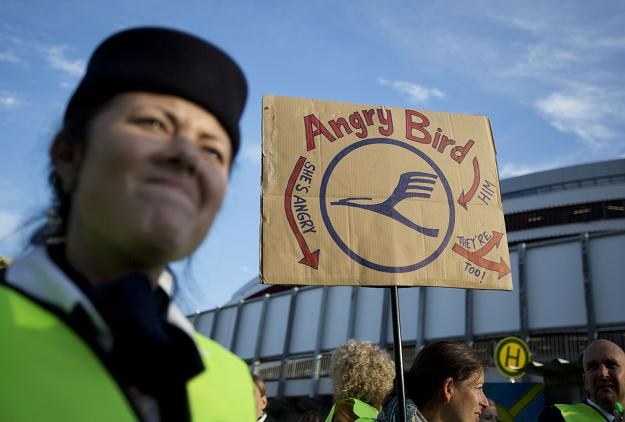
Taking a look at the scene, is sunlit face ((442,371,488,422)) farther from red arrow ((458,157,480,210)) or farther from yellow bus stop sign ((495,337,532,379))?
yellow bus stop sign ((495,337,532,379))

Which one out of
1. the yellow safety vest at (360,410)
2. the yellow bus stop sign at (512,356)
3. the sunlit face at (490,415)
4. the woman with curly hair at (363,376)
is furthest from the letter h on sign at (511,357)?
the yellow safety vest at (360,410)

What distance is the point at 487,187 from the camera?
12.1 ft

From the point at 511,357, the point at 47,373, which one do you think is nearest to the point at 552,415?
the point at 47,373

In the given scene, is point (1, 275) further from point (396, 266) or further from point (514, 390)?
point (514, 390)

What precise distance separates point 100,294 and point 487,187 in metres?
3.04

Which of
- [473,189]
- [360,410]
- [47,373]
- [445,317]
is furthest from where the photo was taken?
[445,317]

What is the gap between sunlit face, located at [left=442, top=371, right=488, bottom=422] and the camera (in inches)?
148

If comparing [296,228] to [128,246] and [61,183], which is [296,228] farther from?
[128,246]

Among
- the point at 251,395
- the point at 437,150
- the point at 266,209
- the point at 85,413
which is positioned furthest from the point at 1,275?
the point at 437,150

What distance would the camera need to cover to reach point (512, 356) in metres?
9.46

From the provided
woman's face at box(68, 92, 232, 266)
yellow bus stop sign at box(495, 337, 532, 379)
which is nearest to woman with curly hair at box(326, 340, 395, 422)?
woman's face at box(68, 92, 232, 266)

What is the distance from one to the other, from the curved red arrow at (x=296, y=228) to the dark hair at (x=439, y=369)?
1089mm

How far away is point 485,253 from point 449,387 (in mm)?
850

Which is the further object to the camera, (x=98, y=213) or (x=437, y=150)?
(x=437, y=150)
